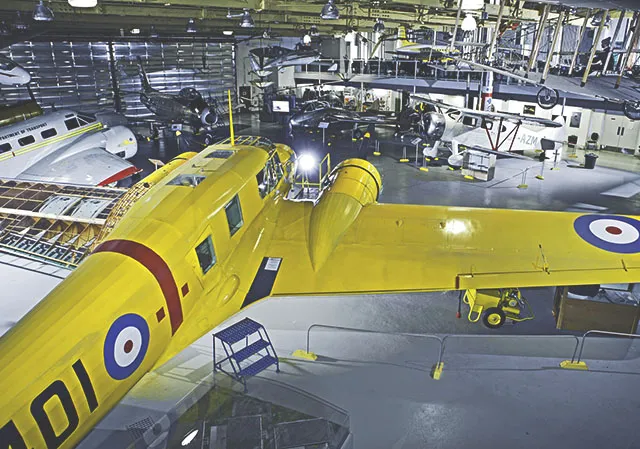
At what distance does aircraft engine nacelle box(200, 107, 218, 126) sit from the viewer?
70.6ft

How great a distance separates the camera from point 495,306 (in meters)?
7.95

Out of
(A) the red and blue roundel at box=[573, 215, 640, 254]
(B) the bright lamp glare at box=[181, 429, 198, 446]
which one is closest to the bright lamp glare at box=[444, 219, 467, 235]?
(A) the red and blue roundel at box=[573, 215, 640, 254]

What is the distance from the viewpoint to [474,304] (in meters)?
8.04

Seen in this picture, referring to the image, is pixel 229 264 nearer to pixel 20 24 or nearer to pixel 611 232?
pixel 611 232

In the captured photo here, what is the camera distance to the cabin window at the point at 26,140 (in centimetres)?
1421

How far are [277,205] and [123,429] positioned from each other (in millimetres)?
4468

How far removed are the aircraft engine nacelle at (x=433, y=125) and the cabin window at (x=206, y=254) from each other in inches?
514

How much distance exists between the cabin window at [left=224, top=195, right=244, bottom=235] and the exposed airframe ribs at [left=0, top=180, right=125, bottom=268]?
9.91ft

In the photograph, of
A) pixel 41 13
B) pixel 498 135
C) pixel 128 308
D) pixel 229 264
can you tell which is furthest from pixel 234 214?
pixel 498 135

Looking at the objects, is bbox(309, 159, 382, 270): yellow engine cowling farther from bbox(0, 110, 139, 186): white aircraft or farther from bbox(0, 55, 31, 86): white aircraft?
bbox(0, 55, 31, 86): white aircraft

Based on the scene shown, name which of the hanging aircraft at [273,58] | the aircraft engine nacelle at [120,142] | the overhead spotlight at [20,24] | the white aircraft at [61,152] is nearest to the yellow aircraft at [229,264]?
the white aircraft at [61,152]

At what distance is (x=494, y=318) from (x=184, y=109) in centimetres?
1886

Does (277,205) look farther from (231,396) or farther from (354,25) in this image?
(354,25)

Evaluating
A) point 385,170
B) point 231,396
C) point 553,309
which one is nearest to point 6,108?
point 385,170
